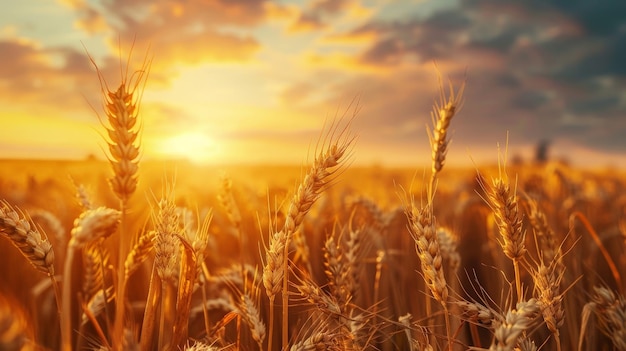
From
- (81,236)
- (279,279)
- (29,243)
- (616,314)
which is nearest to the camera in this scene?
(81,236)

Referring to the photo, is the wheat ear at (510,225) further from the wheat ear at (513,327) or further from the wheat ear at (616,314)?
the wheat ear at (616,314)

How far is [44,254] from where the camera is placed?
1.52 m

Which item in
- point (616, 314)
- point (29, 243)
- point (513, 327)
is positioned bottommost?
point (616, 314)

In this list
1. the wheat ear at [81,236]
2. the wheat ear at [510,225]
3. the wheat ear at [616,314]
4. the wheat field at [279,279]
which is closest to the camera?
the wheat ear at [81,236]

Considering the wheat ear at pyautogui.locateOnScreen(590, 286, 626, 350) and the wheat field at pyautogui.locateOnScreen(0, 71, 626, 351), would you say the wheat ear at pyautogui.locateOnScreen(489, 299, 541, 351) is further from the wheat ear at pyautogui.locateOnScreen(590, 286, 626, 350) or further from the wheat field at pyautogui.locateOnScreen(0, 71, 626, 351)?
the wheat ear at pyautogui.locateOnScreen(590, 286, 626, 350)

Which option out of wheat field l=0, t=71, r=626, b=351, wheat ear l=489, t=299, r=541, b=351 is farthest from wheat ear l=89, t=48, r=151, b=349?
wheat ear l=489, t=299, r=541, b=351

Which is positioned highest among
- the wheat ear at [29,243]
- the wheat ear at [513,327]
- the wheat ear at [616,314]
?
the wheat ear at [29,243]

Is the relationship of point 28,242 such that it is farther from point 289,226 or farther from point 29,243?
point 289,226

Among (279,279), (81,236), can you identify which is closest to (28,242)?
(81,236)

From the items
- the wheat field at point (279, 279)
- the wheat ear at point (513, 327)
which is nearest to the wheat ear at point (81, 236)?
the wheat field at point (279, 279)

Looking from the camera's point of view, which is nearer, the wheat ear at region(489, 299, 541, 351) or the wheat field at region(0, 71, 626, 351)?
the wheat ear at region(489, 299, 541, 351)

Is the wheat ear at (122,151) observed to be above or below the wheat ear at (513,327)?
above

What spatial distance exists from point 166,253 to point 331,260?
0.73m

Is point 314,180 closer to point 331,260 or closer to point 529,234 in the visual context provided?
point 331,260
